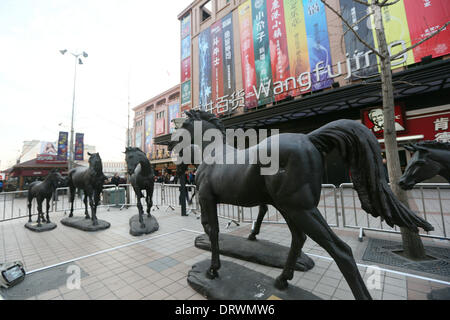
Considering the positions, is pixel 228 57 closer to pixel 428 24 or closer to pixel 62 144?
pixel 428 24

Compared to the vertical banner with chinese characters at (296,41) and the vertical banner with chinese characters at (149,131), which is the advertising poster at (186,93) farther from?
the vertical banner with chinese characters at (149,131)

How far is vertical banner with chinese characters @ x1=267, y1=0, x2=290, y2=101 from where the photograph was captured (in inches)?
480

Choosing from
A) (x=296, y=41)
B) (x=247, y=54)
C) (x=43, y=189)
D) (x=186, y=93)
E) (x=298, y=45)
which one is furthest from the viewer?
(x=186, y=93)

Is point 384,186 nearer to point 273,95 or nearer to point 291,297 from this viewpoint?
point 291,297

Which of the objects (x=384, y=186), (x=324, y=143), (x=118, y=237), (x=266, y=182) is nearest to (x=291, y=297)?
(x=266, y=182)

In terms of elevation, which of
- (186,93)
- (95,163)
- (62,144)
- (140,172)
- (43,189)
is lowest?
(43,189)

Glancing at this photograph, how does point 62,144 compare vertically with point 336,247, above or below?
above

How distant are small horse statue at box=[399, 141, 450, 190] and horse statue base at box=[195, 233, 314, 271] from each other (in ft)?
6.31

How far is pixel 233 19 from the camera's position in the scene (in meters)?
16.2

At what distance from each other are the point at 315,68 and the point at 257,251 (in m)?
11.6

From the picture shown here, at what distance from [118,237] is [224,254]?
2861mm

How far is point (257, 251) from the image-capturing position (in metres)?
3.22

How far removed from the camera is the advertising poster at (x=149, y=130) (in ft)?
126

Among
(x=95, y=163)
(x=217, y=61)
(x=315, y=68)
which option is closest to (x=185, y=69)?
(x=217, y=61)
